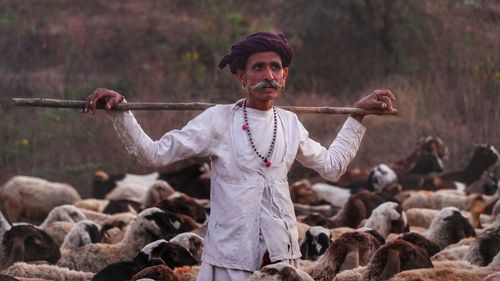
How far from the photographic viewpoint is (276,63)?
701cm

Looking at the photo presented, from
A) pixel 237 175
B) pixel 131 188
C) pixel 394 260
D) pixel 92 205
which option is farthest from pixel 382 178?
pixel 237 175

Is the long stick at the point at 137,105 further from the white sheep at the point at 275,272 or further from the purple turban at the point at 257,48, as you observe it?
the white sheep at the point at 275,272

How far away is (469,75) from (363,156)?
2.34 meters

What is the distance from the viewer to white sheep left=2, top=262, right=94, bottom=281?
9.98 metres

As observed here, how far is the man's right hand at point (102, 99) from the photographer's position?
22.2ft

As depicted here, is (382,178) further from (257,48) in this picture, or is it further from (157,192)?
(257,48)

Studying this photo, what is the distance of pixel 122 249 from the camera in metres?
11.3

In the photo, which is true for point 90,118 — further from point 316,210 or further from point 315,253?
point 315,253

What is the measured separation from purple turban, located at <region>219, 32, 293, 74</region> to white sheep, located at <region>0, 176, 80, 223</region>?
35.7ft

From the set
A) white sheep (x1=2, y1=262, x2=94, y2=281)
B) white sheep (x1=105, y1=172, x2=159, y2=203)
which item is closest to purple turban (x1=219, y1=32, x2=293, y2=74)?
white sheep (x1=2, y1=262, x2=94, y2=281)

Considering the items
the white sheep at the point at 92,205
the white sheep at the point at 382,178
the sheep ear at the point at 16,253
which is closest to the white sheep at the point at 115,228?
the sheep ear at the point at 16,253

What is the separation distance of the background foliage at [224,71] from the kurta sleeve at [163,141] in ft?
44.9

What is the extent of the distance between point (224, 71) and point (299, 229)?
1593 centimetres

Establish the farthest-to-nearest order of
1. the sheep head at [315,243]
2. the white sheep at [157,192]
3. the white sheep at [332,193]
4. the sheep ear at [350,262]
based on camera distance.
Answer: the white sheep at [332,193], the white sheep at [157,192], the sheep head at [315,243], the sheep ear at [350,262]
